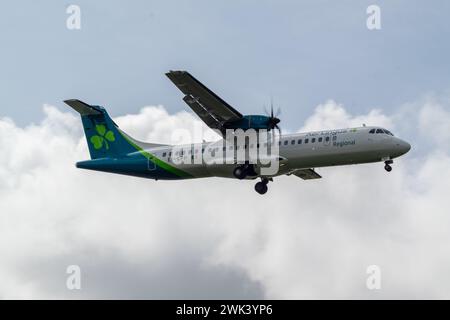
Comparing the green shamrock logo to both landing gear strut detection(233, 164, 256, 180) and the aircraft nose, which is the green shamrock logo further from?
the aircraft nose

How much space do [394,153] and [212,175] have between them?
317 inches

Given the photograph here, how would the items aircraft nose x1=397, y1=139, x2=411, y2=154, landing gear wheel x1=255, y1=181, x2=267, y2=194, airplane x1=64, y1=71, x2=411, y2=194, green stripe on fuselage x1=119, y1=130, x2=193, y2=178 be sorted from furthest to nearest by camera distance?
1. landing gear wheel x1=255, y1=181, x2=267, y2=194
2. green stripe on fuselage x1=119, y1=130, x2=193, y2=178
3. airplane x1=64, y1=71, x2=411, y2=194
4. aircraft nose x1=397, y1=139, x2=411, y2=154

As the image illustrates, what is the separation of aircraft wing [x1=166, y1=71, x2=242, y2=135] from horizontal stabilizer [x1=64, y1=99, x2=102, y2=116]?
6.65 metres

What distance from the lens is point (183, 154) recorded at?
110 feet

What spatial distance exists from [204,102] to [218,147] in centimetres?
210

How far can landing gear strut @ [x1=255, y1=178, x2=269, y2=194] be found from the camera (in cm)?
3391

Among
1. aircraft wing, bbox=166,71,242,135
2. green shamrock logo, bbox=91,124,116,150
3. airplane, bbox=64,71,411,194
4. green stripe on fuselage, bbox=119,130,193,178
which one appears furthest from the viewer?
green shamrock logo, bbox=91,124,116,150

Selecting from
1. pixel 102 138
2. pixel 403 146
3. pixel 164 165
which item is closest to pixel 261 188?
pixel 164 165

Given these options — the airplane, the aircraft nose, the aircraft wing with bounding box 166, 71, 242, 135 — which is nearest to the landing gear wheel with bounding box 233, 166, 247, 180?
the airplane

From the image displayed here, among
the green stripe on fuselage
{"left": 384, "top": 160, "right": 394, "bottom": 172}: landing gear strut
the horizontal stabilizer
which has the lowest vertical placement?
{"left": 384, "top": 160, "right": 394, "bottom": 172}: landing gear strut

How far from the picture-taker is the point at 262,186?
33.9 metres

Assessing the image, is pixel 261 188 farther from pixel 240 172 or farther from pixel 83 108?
pixel 83 108
